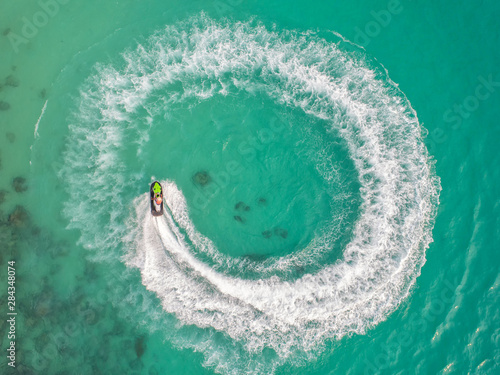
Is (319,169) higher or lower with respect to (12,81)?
higher

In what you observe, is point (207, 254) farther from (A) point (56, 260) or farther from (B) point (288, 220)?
(A) point (56, 260)

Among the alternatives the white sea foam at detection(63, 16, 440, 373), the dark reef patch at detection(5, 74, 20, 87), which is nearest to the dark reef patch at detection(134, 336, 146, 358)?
the white sea foam at detection(63, 16, 440, 373)

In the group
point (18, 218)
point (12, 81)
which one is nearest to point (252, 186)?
point (18, 218)

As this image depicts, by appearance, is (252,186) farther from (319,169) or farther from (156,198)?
(156,198)

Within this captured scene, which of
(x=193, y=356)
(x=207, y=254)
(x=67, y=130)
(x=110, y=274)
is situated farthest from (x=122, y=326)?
(x=67, y=130)

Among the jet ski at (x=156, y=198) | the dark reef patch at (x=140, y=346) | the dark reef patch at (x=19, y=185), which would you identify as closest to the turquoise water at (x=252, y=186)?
the dark reef patch at (x=19, y=185)

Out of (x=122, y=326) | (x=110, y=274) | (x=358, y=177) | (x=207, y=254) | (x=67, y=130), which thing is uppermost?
(x=358, y=177)

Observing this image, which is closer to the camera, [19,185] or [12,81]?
[19,185]
